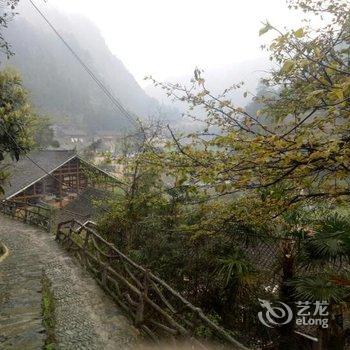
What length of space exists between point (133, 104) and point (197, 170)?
126m

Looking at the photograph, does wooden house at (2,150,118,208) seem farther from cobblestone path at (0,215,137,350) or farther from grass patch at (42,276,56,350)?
grass patch at (42,276,56,350)

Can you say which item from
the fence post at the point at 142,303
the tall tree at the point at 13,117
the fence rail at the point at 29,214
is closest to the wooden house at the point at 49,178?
the fence rail at the point at 29,214

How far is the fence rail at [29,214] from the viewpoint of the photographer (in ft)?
63.0

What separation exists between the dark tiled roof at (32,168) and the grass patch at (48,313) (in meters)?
17.8

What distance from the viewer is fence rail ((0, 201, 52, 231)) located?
19203mm

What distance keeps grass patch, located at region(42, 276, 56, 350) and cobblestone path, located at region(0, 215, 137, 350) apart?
83mm

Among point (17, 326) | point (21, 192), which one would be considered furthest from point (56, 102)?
point (17, 326)

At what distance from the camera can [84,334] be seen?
618 cm

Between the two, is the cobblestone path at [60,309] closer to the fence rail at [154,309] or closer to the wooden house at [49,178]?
the fence rail at [154,309]

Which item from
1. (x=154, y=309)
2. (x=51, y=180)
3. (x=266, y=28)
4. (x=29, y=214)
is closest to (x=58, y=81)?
(x=51, y=180)

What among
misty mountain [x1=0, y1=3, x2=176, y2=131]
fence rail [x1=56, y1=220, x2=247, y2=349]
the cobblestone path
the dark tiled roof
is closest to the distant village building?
the dark tiled roof

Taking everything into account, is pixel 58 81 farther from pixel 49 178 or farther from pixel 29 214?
pixel 29 214

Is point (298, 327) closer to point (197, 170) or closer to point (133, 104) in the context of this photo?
point (197, 170)

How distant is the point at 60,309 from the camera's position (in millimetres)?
7117
